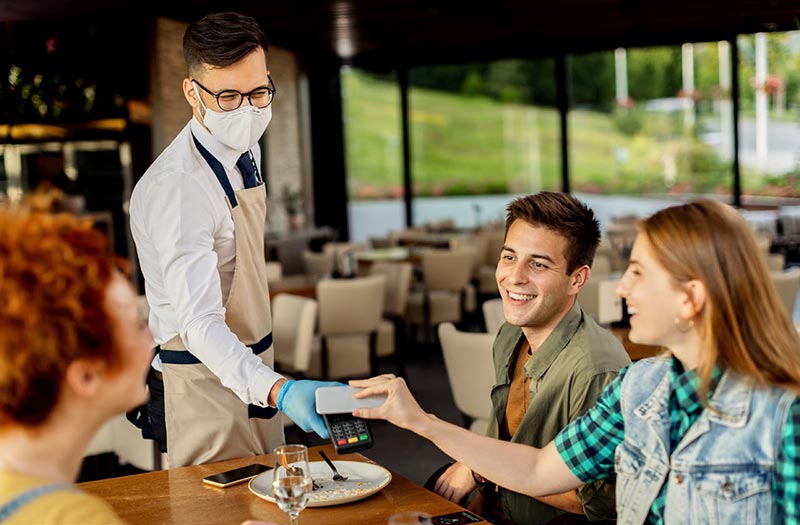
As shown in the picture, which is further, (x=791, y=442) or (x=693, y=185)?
(x=693, y=185)

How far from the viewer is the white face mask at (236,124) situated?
240 cm

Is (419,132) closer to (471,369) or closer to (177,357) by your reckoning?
(471,369)

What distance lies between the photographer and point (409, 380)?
6.89m

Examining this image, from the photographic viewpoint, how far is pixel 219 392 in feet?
7.94

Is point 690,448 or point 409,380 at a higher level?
point 690,448

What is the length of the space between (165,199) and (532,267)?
91cm

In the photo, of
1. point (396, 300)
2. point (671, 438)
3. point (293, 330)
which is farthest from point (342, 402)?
point (396, 300)

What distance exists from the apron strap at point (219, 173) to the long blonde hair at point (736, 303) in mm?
1210

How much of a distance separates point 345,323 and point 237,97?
347 centimetres

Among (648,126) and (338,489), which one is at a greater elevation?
(648,126)

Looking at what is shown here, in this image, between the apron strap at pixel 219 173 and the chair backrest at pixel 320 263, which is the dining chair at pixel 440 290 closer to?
the chair backrest at pixel 320 263

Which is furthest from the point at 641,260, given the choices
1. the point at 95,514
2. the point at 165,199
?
the point at 165,199

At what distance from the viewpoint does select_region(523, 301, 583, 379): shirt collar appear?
226 cm

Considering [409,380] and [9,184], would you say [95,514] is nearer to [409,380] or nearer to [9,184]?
[409,380]
